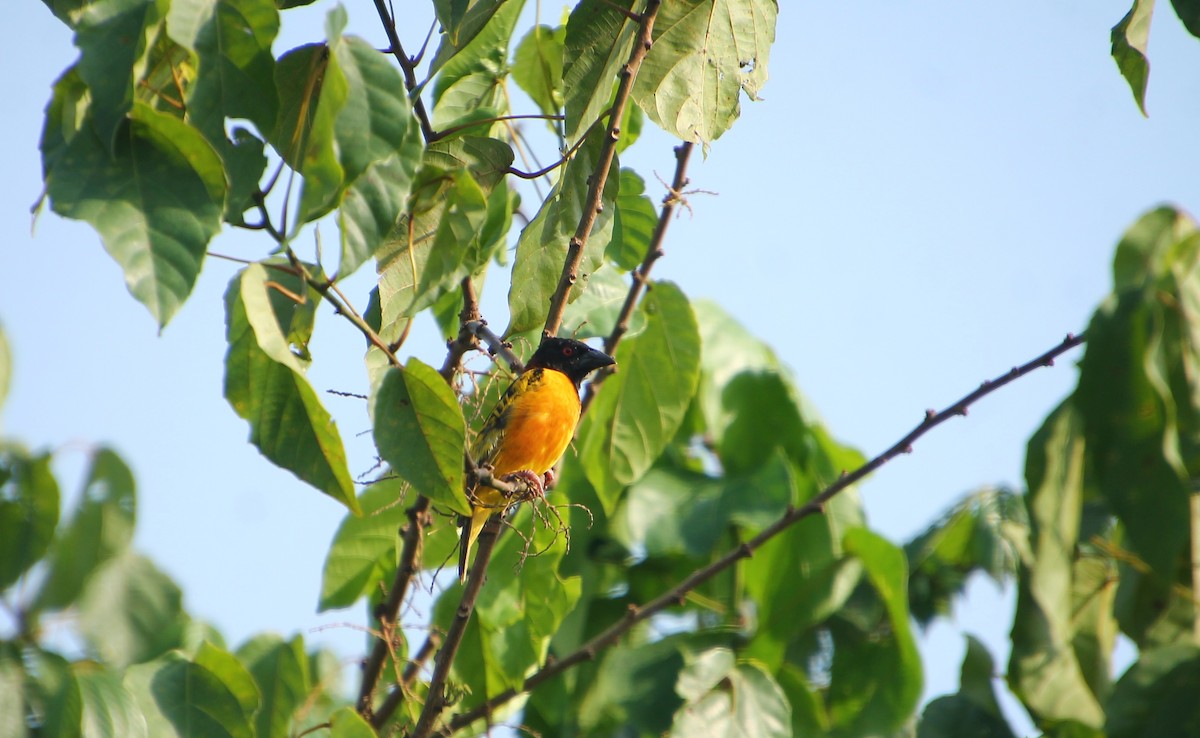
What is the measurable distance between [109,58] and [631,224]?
189 cm

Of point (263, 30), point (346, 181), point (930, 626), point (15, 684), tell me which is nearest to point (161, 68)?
point (263, 30)

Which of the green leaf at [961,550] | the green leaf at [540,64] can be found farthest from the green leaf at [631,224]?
the green leaf at [961,550]

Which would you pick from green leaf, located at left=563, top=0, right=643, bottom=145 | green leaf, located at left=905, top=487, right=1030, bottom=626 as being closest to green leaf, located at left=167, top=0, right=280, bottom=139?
green leaf, located at left=563, top=0, right=643, bottom=145

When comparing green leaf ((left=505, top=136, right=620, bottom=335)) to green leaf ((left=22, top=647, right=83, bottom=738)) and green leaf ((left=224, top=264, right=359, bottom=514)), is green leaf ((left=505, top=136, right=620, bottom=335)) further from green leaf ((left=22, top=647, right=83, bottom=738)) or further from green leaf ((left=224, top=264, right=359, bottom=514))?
green leaf ((left=22, top=647, right=83, bottom=738))

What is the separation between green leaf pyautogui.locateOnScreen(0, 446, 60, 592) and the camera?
2295mm

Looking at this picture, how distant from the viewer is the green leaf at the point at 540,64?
3.22 metres

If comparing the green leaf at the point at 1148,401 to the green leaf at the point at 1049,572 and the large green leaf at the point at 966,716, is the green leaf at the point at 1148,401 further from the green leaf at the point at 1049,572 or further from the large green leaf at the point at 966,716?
the large green leaf at the point at 966,716

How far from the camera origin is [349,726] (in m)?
2.47

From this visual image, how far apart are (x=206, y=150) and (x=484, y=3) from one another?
76cm

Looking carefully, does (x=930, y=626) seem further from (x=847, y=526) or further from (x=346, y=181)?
(x=346, y=181)

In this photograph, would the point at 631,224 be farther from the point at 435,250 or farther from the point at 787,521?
the point at 435,250

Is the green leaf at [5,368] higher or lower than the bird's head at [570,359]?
lower

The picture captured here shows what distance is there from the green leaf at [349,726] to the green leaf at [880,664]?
8.63 feet

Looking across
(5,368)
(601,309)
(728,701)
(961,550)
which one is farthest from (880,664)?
(5,368)
